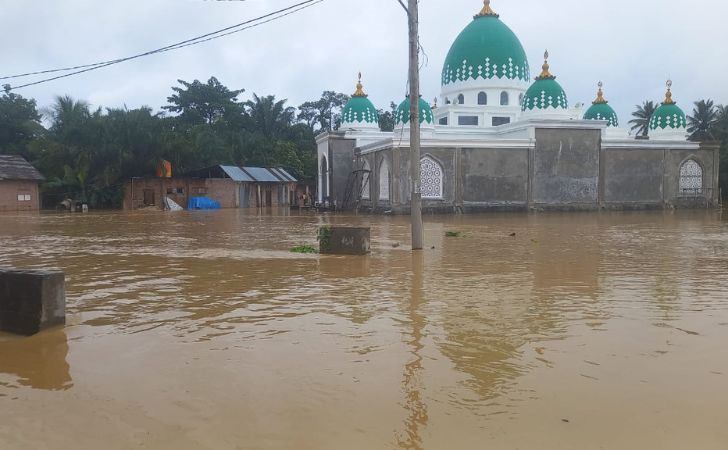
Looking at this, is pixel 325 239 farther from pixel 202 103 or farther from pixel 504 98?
pixel 202 103

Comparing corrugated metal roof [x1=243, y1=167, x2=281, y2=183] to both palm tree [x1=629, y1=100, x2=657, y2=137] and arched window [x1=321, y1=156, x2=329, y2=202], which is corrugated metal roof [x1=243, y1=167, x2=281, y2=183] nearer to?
arched window [x1=321, y1=156, x2=329, y2=202]

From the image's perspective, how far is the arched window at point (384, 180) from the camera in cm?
3291

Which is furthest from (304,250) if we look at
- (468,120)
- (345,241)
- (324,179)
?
(324,179)

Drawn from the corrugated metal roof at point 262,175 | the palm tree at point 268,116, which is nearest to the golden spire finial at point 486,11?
the corrugated metal roof at point 262,175

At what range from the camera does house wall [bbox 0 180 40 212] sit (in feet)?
131

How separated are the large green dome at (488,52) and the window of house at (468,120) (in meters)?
2.39

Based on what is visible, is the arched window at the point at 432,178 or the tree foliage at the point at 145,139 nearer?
the arched window at the point at 432,178

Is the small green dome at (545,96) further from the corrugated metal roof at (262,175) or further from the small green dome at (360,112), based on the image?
the corrugated metal roof at (262,175)

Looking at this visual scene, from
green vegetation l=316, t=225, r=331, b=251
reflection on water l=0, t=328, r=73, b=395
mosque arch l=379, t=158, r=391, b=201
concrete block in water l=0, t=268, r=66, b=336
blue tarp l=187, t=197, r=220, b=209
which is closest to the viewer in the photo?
reflection on water l=0, t=328, r=73, b=395

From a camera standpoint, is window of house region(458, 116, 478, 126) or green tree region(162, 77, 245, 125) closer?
window of house region(458, 116, 478, 126)

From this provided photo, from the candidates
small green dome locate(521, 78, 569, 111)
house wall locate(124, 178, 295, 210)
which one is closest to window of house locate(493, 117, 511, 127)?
small green dome locate(521, 78, 569, 111)

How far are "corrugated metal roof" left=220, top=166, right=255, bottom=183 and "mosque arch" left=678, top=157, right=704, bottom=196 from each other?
28387 mm

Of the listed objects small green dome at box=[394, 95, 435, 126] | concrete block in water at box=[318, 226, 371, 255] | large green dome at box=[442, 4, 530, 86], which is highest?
large green dome at box=[442, 4, 530, 86]

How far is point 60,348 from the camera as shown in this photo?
5234 millimetres
